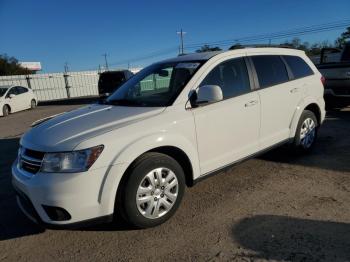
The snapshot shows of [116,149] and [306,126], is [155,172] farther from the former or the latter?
[306,126]

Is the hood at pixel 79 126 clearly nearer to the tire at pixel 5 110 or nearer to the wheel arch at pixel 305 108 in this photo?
the wheel arch at pixel 305 108

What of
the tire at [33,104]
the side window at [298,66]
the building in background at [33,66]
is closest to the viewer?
the side window at [298,66]

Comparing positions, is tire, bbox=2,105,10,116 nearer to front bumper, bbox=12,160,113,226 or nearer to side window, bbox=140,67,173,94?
side window, bbox=140,67,173,94

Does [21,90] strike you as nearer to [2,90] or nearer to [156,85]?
[2,90]

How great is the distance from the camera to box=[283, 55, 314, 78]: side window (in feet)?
18.4

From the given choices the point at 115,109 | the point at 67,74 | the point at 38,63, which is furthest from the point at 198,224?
the point at 38,63

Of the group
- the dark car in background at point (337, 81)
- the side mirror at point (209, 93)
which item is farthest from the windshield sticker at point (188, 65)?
the dark car in background at point (337, 81)

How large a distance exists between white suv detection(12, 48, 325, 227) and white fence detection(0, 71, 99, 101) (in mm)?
28759

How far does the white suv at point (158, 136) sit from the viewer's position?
3.31 metres

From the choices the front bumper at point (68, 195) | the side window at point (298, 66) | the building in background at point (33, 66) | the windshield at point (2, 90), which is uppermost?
the building in background at point (33, 66)

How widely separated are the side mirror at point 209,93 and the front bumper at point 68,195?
1385mm

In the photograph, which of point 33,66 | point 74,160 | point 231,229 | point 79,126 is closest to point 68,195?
point 74,160

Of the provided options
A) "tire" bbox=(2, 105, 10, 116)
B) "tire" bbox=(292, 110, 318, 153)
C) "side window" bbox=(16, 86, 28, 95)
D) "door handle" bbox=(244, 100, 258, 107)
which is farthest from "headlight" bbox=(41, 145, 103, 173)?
"side window" bbox=(16, 86, 28, 95)

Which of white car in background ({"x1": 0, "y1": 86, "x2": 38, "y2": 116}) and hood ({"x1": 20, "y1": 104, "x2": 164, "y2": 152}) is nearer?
hood ({"x1": 20, "y1": 104, "x2": 164, "y2": 152})
